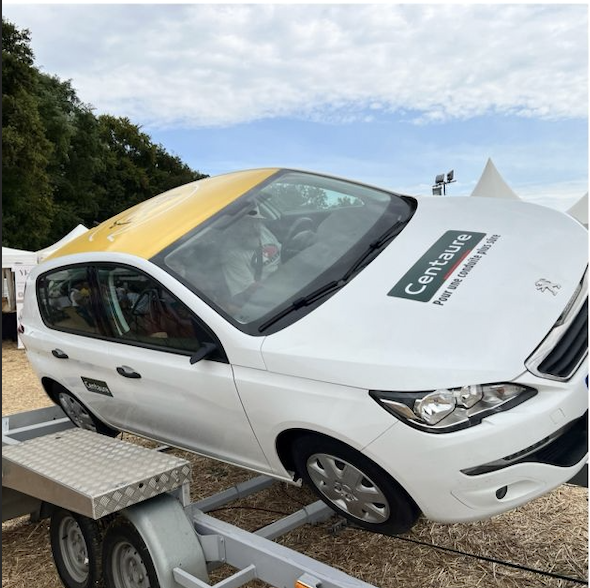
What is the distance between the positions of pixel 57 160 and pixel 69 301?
99.5 ft

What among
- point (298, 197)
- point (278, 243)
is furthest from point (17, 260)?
point (278, 243)

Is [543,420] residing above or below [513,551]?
above

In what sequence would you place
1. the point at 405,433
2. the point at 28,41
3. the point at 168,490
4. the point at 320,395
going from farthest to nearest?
the point at 28,41, the point at 168,490, the point at 320,395, the point at 405,433

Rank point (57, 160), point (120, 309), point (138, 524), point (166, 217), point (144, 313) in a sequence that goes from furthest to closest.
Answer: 1. point (57, 160)
2. point (166, 217)
3. point (120, 309)
4. point (144, 313)
5. point (138, 524)

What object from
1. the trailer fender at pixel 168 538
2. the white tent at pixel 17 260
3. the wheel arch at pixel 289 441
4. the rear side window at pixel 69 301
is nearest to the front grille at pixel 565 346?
the wheel arch at pixel 289 441

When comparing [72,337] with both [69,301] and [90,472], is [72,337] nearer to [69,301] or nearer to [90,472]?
[69,301]

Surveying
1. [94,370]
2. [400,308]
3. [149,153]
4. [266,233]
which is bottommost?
[94,370]

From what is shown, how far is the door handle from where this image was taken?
340 cm

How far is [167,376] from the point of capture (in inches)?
126

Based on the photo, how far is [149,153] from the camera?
4606 centimetres

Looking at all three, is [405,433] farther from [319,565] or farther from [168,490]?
[168,490]

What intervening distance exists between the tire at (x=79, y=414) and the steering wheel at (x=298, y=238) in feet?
6.24

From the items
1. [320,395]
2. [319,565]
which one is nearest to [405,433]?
[320,395]

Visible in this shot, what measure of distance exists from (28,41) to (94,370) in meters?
25.0
